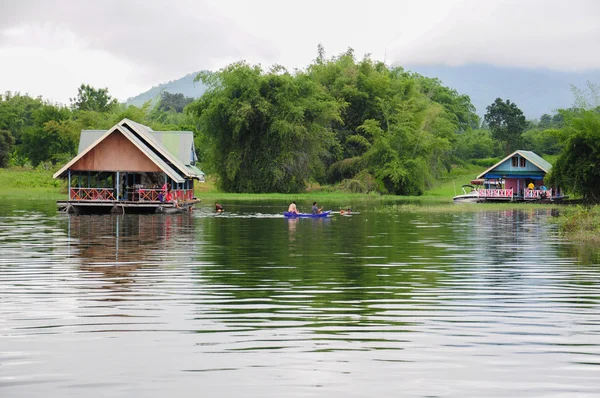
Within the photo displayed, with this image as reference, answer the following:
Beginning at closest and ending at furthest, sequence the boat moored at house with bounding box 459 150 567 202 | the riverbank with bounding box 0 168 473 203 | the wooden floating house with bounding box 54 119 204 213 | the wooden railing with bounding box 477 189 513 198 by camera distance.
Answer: the wooden floating house with bounding box 54 119 204 213, the riverbank with bounding box 0 168 473 203, the boat moored at house with bounding box 459 150 567 202, the wooden railing with bounding box 477 189 513 198

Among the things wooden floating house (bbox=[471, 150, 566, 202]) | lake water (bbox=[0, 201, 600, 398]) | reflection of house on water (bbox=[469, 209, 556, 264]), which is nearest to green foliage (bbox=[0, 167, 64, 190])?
wooden floating house (bbox=[471, 150, 566, 202])

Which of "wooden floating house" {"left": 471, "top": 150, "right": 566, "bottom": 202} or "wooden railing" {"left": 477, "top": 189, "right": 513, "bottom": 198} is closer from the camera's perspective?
"wooden floating house" {"left": 471, "top": 150, "right": 566, "bottom": 202}

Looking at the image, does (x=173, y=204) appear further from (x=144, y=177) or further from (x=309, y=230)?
(x=309, y=230)

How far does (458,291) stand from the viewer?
49.5 feet

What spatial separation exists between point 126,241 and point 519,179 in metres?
57.9

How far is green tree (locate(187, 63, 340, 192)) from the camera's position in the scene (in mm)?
76875

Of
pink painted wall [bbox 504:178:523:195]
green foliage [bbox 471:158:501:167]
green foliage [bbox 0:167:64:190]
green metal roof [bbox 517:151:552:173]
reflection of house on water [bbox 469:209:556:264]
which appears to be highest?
green foliage [bbox 471:158:501:167]

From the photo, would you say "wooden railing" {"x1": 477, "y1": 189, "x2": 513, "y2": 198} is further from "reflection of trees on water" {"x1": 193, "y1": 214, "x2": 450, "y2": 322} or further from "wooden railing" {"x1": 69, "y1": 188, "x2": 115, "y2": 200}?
"reflection of trees on water" {"x1": 193, "y1": 214, "x2": 450, "y2": 322}

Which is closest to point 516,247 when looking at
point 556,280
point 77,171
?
point 556,280

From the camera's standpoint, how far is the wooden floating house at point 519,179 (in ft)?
237

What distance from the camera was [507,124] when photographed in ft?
360

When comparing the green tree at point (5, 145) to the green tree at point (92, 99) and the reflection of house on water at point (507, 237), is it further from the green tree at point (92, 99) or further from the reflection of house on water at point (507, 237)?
the reflection of house on water at point (507, 237)

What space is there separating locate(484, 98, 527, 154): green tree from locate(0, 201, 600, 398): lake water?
8607 cm

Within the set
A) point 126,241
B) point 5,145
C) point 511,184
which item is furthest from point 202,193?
point 126,241
